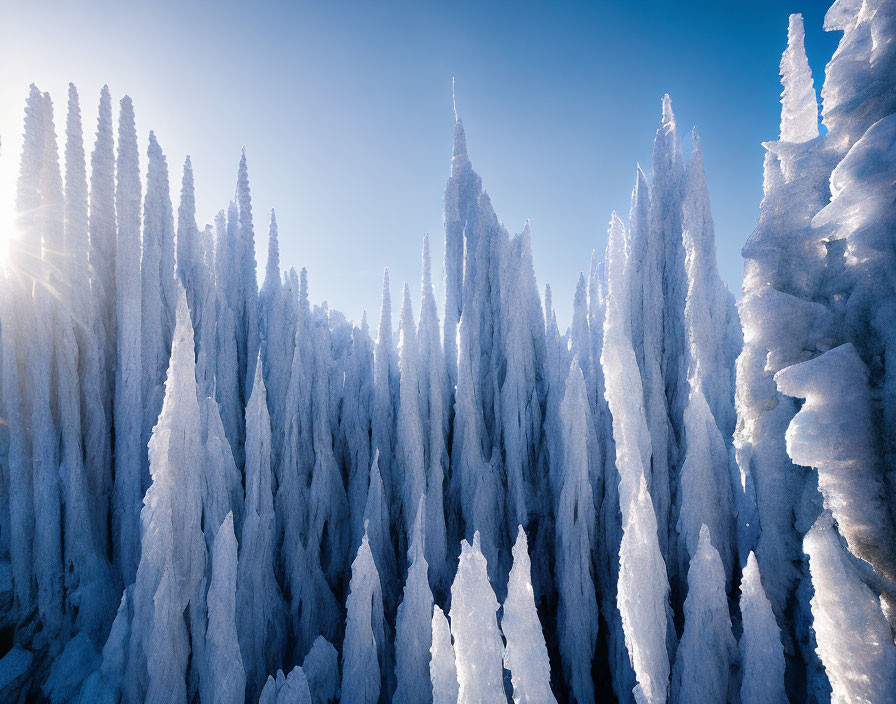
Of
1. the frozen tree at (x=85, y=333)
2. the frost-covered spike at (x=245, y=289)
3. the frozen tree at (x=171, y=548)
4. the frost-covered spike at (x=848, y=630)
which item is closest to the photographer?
the frost-covered spike at (x=848, y=630)

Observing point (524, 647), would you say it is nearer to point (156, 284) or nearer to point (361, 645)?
point (361, 645)

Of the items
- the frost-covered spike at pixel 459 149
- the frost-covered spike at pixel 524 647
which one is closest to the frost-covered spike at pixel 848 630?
the frost-covered spike at pixel 524 647

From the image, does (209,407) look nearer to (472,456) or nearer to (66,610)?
(66,610)

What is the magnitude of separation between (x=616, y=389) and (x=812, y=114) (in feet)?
10.8

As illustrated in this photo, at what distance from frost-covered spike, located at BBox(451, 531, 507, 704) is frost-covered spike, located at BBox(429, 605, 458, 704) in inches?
5.7

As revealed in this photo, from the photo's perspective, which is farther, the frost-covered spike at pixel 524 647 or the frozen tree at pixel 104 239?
the frozen tree at pixel 104 239

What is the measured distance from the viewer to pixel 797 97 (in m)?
2.67

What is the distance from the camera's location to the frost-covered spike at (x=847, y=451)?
5.35 feet

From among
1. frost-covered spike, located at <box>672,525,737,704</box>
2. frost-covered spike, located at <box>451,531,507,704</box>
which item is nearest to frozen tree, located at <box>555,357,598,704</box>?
frost-covered spike, located at <box>672,525,737,704</box>

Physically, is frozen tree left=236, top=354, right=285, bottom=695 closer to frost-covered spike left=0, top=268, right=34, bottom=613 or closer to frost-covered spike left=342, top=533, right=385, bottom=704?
frost-covered spike left=342, top=533, right=385, bottom=704

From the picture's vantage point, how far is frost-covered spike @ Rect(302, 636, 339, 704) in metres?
5.70

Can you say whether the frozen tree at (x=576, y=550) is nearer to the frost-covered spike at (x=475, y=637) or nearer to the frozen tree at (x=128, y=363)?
the frost-covered spike at (x=475, y=637)

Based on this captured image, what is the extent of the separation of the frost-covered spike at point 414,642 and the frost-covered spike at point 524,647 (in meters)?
2.03

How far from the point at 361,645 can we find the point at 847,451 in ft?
18.5
